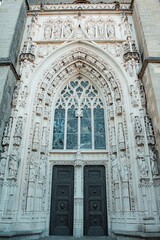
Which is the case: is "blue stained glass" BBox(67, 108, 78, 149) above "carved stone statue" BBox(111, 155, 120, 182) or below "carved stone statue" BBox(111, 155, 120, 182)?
above

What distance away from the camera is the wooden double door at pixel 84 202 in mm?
6734

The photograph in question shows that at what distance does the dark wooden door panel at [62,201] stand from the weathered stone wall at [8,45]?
8.68 feet

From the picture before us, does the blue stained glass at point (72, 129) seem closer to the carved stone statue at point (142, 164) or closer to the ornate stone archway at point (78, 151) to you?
the ornate stone archway at point (78, 151)

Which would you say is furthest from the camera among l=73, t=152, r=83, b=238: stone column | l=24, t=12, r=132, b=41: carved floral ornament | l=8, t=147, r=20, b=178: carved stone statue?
l=24, t=12, r=132, b=41: carved floral ornament

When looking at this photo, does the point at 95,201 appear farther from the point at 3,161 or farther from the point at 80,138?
the point at 3,161

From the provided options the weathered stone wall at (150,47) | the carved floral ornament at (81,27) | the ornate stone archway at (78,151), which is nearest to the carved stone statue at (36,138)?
the ornate stone archway at (78,151)

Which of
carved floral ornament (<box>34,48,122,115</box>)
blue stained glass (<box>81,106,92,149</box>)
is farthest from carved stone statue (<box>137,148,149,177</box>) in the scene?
carved floral ornament (<box>34,48,122,115</box>)

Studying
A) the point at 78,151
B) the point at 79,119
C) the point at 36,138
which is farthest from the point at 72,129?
the point at 36,138

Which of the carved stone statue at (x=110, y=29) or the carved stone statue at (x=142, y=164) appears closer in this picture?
the carved stone statue at (x=142, y=164)

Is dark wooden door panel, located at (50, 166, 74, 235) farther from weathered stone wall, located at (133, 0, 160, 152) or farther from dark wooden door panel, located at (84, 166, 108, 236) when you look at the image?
weathered stone wall, located at (133, 0, 160, 152)

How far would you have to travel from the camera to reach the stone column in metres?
6.57

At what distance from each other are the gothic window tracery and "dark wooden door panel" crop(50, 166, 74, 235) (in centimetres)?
103

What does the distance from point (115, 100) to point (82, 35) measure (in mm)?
3732

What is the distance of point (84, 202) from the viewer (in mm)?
7027
